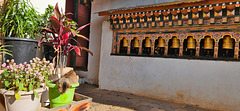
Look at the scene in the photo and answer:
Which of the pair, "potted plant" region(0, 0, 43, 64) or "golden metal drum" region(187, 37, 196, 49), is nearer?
"potted plant" region(0, 0, 43, 64)

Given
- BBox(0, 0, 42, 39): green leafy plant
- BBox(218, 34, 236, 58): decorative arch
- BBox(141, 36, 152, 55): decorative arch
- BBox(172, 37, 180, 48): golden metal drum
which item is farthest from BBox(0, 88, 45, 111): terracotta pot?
BBox(218, 34, 236, 58): decorative arch

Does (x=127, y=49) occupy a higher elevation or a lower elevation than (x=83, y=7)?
lower

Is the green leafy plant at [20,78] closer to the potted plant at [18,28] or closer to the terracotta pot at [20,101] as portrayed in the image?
the terracotta pot at [20,101]

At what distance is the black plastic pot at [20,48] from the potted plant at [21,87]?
1.87ft

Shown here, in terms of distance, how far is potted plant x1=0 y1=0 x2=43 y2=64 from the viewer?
237 cm

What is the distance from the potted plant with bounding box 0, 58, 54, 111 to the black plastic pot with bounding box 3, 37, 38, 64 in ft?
1.87

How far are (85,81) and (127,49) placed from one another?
193 centimetres

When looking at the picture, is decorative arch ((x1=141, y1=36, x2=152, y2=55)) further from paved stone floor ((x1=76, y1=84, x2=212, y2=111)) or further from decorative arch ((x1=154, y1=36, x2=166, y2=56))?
paved stone floor ((x1=76, y1=84, x2=212, y2=111))

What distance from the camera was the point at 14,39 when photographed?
2346mm

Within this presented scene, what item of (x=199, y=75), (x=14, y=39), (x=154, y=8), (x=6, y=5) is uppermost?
(x=154, y=8)

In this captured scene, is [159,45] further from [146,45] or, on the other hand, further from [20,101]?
[20,101]

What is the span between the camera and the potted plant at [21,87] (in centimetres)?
178

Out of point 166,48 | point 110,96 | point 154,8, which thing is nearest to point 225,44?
point 166,48

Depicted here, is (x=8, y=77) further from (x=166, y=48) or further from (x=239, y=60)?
(x=239, y=60)
